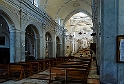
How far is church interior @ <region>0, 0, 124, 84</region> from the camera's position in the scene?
4.14 metres

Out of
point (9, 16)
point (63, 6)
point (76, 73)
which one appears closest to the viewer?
point (76, 73)

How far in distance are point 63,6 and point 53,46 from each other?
6.29 metres

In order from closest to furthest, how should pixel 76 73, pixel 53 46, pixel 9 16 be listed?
pixel 76 73
pixel 9 16
pixel 53 46

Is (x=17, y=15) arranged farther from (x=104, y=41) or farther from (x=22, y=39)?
(x=104, y=41)

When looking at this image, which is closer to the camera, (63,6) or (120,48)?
(120,48)

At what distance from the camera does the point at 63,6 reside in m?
21.6

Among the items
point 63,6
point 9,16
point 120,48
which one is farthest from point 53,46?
point 120,48

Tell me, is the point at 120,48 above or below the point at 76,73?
above

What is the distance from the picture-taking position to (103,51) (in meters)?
4.20

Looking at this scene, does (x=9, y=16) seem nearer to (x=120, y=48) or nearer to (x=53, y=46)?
(x=120, y=48)

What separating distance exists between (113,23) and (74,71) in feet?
9.94

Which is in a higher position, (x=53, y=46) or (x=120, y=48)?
(x=53, y=46)

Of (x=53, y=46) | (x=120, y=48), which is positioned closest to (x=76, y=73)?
(x=120, y=48)

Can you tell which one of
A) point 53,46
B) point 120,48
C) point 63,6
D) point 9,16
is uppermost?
point 63,6
